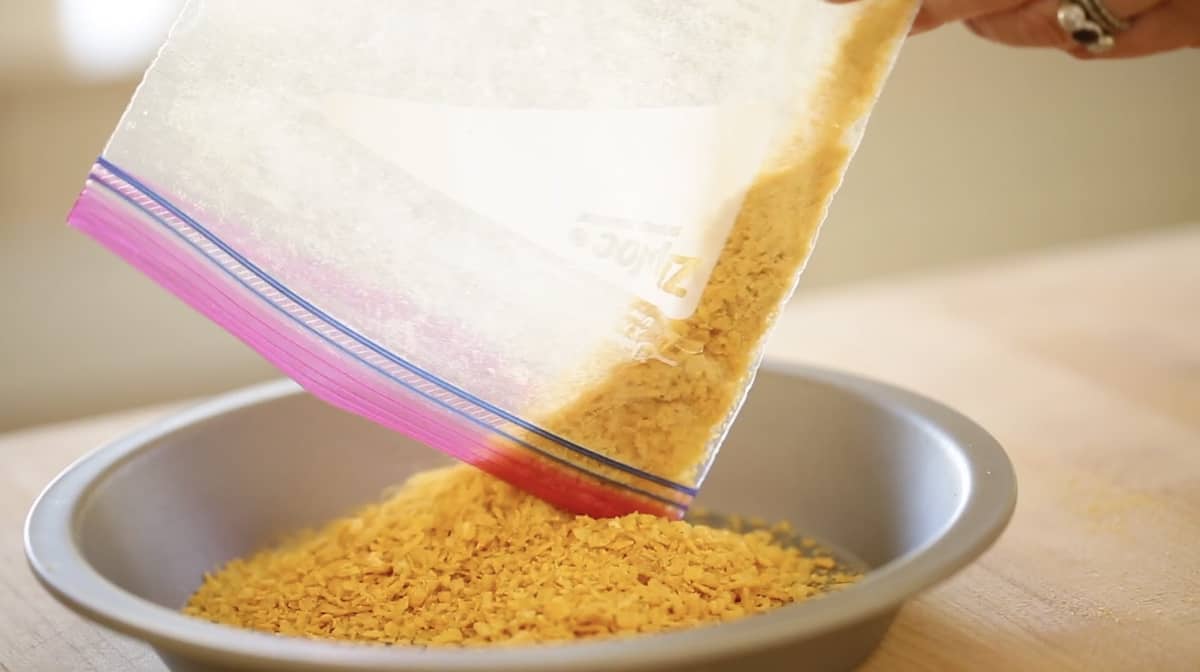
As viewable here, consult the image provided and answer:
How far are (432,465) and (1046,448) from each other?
0.37 m

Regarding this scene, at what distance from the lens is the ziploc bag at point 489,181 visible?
567 millimetres

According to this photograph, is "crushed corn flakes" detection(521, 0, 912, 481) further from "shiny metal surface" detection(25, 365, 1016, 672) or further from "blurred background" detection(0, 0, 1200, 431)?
"blurred background" detection(0, 0, 1200, 431)

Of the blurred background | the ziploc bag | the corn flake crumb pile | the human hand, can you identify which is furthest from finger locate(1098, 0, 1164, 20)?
the blurred background

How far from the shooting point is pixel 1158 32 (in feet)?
2.56

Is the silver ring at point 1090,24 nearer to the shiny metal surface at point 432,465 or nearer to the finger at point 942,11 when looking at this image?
the finger at point 942,11

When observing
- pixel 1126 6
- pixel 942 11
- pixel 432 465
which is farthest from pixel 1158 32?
pixel 432 465

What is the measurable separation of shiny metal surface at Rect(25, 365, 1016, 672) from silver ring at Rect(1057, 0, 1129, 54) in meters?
0.25

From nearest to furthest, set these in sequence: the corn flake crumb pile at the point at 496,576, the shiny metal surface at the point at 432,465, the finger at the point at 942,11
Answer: the shiny metal surface at the point at 432,465
the corn flake crumb pile at the point at 496,576
the finger at the point at 942,11

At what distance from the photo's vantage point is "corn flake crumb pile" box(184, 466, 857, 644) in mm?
531

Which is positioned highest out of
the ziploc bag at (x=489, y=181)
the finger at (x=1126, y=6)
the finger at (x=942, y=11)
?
the finger at (x=1126, y=6)

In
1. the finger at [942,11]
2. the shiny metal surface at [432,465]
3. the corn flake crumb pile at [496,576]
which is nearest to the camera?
the shiny metal surface at [432,465]

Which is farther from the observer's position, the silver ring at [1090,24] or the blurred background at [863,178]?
the blurred background at [863,178]

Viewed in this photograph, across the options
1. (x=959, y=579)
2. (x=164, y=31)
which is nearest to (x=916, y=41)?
(x=164, y=31)

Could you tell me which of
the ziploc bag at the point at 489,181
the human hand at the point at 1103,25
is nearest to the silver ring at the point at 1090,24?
the human hand at the point at 1103,25
